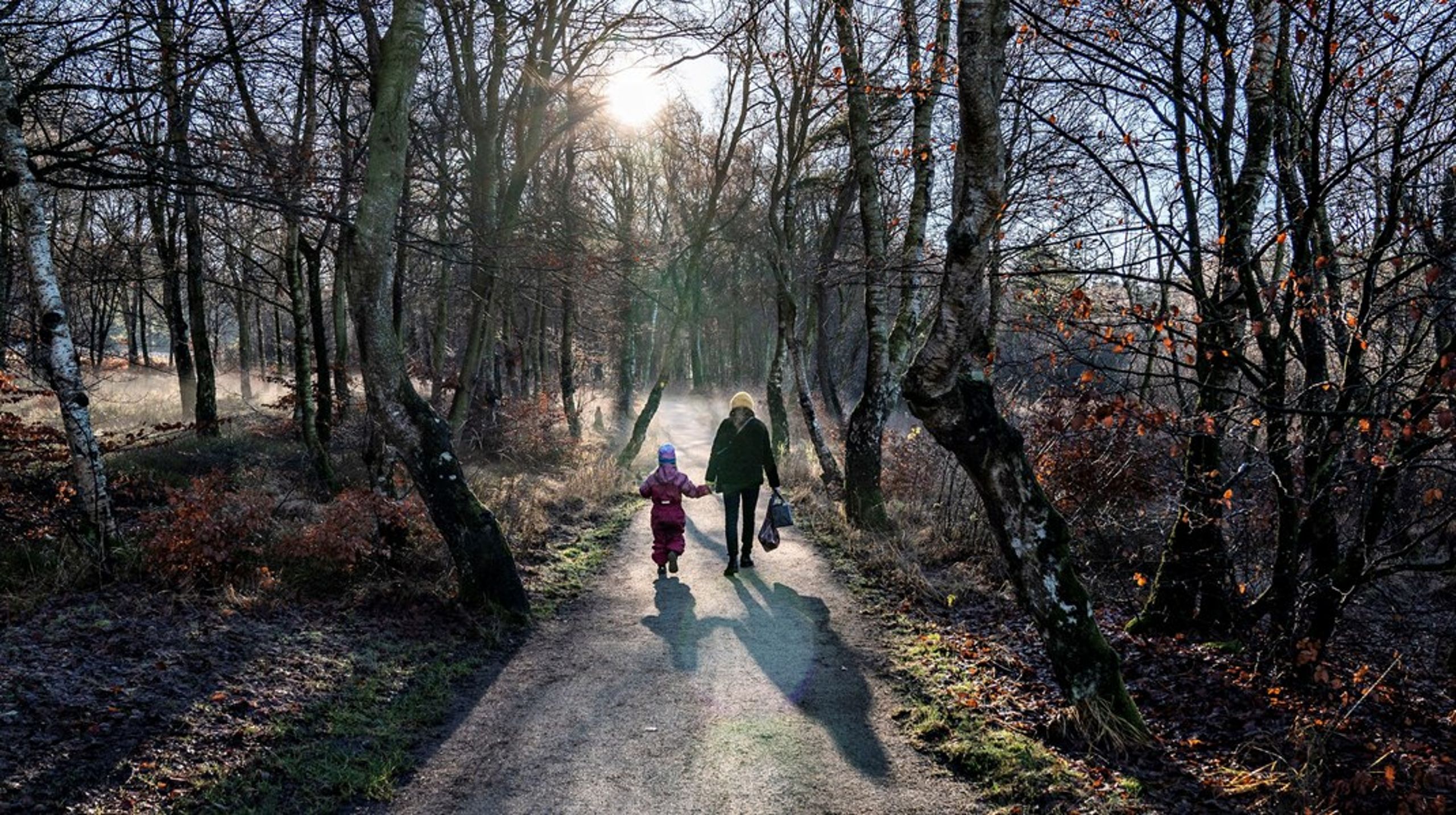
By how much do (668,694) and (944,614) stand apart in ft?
10.2

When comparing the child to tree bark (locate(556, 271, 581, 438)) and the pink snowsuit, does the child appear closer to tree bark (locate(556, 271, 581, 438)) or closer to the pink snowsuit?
the pink snowsuit

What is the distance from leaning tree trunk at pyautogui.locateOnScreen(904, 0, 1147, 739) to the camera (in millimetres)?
4684

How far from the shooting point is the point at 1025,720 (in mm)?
5070

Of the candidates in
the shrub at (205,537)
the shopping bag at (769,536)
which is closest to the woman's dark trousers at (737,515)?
the shopping bag at (769,536)

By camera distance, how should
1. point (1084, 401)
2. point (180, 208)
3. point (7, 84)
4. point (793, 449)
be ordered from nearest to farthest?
1. point (1084, 401)
2. point (7, 84)
3. point (180, 208)
4. point (793, 449)

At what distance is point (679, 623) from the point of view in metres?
7.29

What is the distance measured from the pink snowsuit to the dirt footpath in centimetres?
75

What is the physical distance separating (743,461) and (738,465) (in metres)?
0.08

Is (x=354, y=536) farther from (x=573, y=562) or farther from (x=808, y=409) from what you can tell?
(x=808, y=409)

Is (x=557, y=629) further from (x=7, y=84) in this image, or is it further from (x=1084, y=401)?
(x=7, y=84)

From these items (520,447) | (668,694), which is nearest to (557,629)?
(668,694)

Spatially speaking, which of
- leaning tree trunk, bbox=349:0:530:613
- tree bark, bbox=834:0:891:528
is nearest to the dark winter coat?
tree bark, bbox=834:0:891:528

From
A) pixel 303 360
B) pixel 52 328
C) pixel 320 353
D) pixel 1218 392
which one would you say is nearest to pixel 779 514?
pixel 1218 392

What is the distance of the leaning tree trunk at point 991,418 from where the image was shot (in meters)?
4.68
